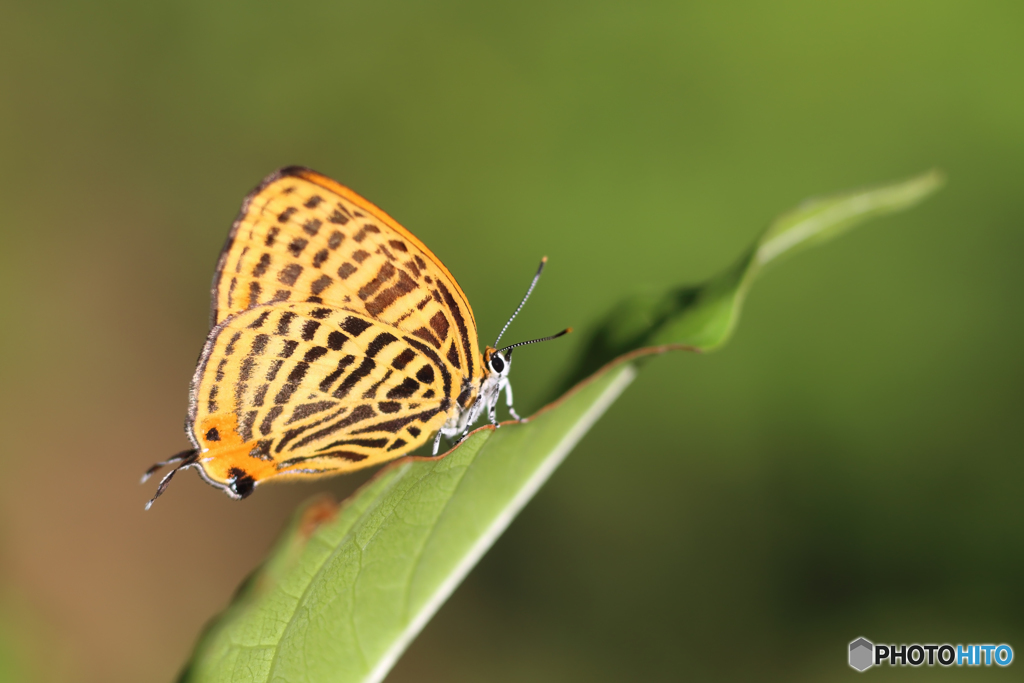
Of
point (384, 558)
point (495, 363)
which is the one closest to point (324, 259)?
point (495, 363)

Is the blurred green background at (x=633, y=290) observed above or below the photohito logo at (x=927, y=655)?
above

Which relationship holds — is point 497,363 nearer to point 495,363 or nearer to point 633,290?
point 495,363

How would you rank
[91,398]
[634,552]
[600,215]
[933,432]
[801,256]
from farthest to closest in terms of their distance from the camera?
[91,398] < [600,215] < [634,552] < [801,256] < [933,432]

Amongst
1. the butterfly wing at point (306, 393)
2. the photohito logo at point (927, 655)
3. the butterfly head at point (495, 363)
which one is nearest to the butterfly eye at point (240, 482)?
the butterfly wing at point (306, 393)

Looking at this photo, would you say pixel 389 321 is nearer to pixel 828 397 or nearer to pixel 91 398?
pixel 828 397

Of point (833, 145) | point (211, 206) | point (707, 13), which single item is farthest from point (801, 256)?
point (211, 206)

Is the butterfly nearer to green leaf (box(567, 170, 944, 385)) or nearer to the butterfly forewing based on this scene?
the butterfly forewing

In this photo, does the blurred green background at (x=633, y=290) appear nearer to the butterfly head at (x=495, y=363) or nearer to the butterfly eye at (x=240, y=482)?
the butterfly head at (x=495, y=363)
